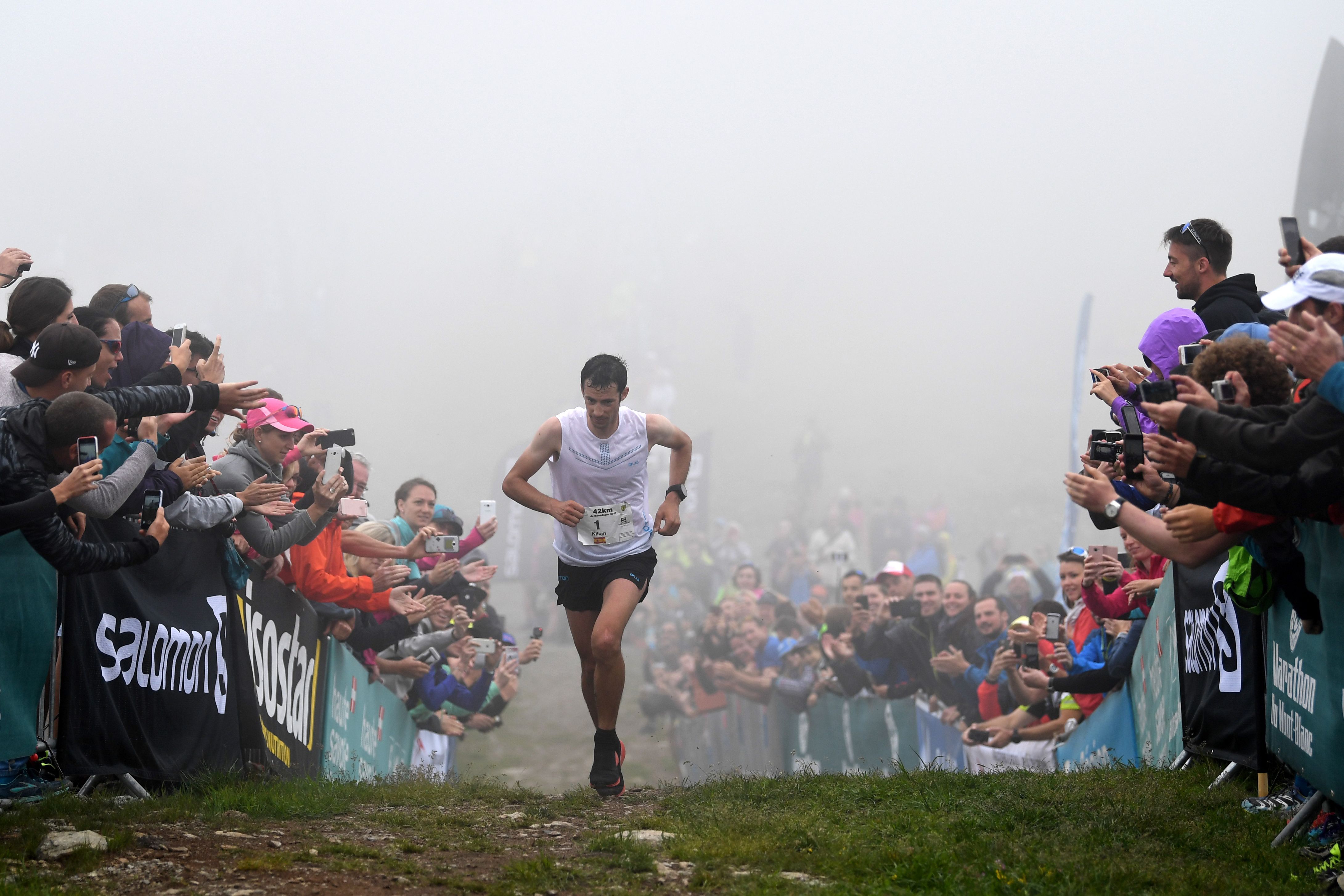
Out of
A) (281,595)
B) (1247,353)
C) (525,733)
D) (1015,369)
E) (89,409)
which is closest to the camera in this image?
(1247,353)

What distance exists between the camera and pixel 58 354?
5.06 meters

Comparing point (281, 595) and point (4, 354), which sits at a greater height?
point (4, 354)

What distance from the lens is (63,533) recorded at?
4617 millimetres

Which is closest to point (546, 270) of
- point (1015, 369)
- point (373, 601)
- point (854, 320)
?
point (854, 320)

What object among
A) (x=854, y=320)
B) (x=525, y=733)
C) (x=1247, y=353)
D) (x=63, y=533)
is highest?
(x=854, y=320)

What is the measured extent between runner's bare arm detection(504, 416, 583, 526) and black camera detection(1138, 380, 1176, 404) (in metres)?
3.50

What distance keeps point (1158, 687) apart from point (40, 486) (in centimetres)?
619

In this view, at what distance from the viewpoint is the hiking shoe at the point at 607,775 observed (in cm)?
670

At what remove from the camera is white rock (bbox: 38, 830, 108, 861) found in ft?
13.4

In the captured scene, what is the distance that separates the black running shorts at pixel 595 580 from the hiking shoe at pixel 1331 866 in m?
4.04

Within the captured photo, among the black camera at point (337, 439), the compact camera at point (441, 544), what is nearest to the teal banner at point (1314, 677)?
the black camera at point (337, 439)

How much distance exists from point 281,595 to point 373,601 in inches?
65.8

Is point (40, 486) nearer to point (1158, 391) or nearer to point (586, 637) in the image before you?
point (586, 637)

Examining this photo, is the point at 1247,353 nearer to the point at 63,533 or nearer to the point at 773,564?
the point at 63,533
